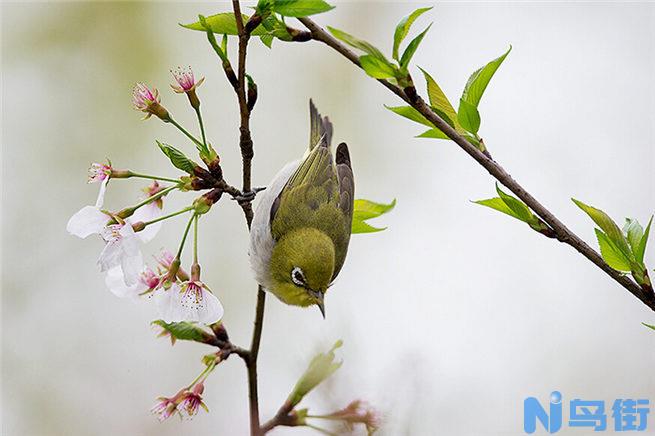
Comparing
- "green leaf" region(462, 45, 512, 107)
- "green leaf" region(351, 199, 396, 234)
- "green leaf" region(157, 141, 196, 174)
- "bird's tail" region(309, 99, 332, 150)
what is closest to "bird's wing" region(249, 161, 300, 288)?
"bird's tail" region(309, 99, 332, 150)

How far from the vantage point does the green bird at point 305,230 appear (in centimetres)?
136

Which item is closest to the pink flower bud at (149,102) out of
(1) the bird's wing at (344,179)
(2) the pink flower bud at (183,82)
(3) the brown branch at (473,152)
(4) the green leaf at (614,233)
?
(2) the pink flower bud at (183,82)

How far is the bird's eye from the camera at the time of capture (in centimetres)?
136

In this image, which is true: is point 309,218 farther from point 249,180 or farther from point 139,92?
point 249,180

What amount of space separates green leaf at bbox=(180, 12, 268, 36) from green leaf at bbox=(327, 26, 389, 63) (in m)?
0.14

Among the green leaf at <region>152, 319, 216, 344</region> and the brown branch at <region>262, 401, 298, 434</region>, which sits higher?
the green leaf at <region>152, 319, 216, 344</region>

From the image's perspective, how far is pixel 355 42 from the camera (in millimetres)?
528

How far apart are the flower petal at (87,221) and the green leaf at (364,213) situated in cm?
26

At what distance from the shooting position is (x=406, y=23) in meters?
0.59

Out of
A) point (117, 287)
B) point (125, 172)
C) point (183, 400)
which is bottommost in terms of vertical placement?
point (183, 400)

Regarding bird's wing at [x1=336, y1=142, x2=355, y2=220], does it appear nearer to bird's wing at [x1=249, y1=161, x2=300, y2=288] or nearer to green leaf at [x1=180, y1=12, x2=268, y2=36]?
bird's wing at [x1=249, y1=161, x2=300, y2=288]

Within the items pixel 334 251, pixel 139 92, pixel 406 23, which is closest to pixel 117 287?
pixel 139 92

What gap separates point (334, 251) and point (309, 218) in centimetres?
9

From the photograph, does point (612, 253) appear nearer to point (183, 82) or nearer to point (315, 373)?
point (315, 373)
